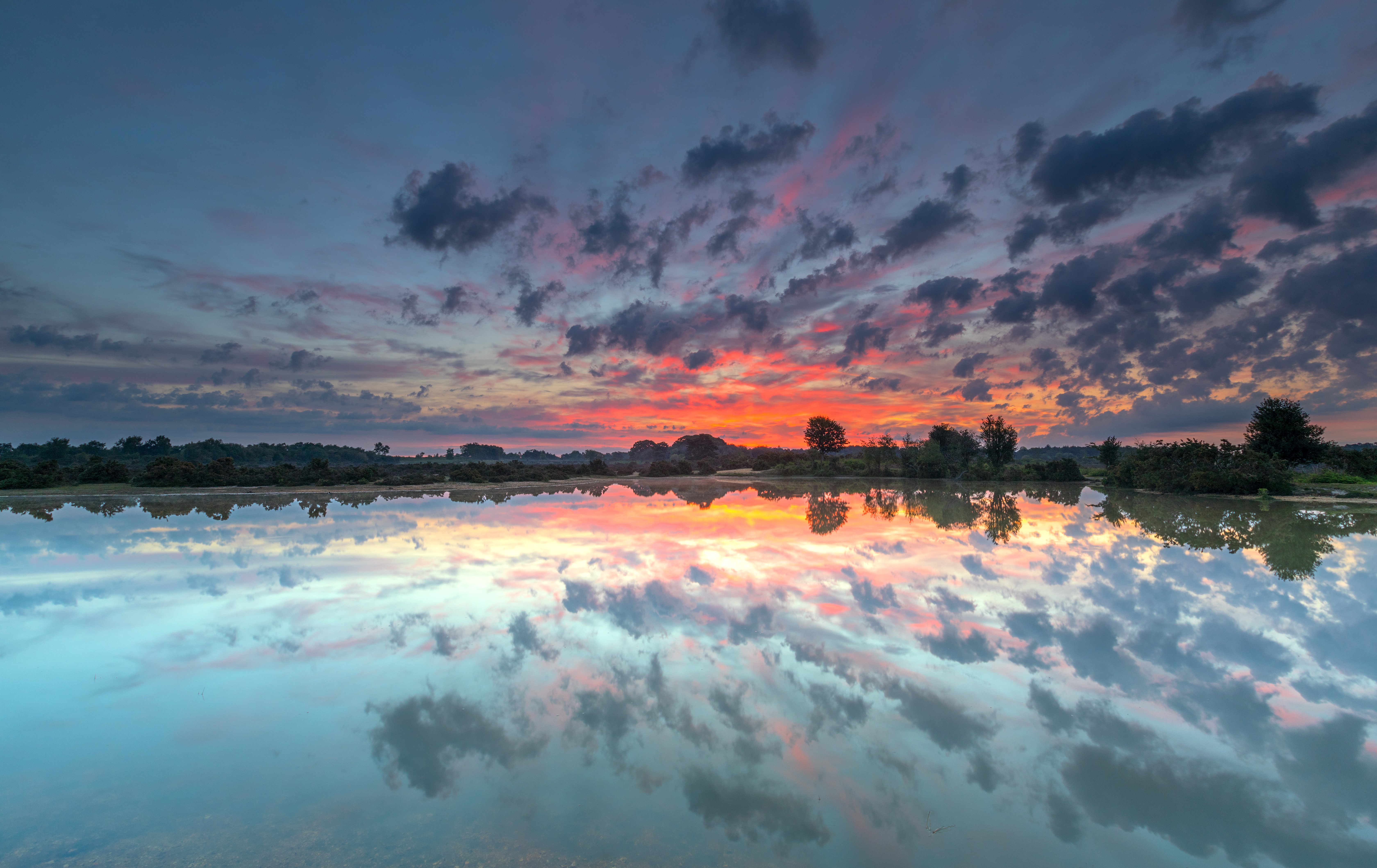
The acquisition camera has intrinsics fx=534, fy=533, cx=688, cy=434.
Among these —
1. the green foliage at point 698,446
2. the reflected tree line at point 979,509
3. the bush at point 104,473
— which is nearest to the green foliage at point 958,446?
the reflected tree line at point 979,509

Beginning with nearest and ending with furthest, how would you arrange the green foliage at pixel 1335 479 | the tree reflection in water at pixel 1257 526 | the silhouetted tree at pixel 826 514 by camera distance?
the tree reflection in water at pixel 1257 526
the silhouetted tree at pixel 826 514
the green foliage at pixel 1335 479

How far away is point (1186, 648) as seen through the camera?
663cm

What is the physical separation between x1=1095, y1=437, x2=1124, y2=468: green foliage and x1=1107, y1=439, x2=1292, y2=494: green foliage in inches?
559

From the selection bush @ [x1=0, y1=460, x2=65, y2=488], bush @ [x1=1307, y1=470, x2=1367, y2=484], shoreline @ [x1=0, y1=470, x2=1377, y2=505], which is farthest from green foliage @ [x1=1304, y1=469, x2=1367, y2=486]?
bush @ [x1=0, y1=460, x2=65, y2=488]

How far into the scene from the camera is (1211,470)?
99.6 ft

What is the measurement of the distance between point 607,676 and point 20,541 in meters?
19.1

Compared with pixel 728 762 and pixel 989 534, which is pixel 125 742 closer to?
pixel 728 762

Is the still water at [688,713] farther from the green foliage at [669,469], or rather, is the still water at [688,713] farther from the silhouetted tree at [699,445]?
the silhouetted tree at [699,445]

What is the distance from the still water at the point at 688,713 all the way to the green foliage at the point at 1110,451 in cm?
4618

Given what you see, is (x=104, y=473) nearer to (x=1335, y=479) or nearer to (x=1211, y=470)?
(x=1211, y=470)

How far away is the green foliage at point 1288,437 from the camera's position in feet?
101

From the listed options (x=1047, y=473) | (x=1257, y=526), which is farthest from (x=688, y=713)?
(x=1047, y=473)

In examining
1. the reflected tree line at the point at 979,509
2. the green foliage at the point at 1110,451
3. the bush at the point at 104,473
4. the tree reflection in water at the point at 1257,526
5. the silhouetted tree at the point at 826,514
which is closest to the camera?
the tree reflection in water at the point at 1257,526

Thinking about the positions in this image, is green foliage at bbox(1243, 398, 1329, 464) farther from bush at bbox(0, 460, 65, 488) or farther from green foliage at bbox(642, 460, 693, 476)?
bush at bbox(0, 460, 65, 488)
